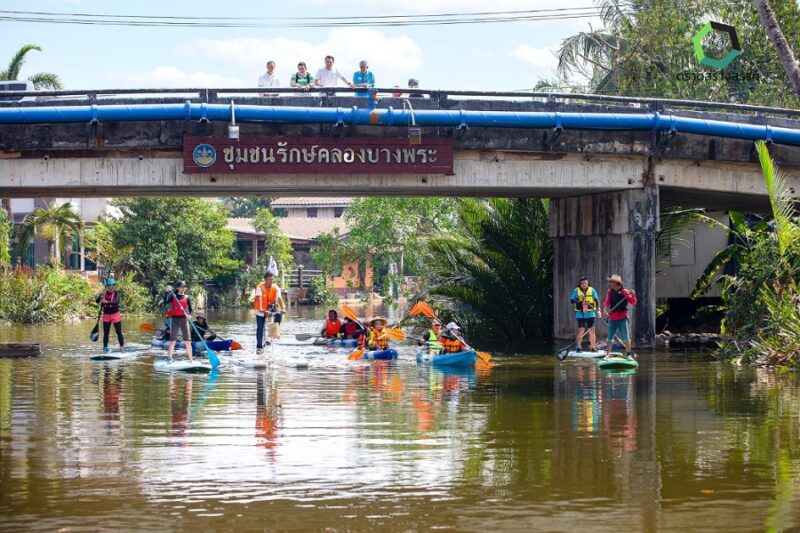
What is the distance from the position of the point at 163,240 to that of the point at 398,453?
148 ft

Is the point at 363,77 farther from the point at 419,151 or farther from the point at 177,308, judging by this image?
the point at 177,308

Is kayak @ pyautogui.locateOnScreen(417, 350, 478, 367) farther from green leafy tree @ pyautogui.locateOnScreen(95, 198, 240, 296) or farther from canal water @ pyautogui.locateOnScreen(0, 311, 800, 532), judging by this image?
green leafy tree @ pyautogui.locateOnScreen(95, 198, 240, 296)

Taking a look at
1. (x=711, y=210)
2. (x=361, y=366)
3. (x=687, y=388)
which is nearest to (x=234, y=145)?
(x=361, y=366)

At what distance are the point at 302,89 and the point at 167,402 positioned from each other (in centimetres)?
1184

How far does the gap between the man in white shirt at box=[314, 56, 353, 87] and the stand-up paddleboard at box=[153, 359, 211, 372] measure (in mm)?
9232

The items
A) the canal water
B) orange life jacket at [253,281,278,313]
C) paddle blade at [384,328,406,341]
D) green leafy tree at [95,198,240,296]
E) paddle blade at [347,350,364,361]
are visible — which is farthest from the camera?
green leafy tree at [95,198,240,296]

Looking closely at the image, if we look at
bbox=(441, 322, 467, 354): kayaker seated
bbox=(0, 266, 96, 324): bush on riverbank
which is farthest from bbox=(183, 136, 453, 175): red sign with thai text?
bbox=(0, 266, 96, 324): bush on riverbank

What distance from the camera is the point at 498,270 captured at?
32438 mm

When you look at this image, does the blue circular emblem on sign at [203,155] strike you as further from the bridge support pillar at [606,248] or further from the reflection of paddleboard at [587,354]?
the bridge support pillar at [606,248]

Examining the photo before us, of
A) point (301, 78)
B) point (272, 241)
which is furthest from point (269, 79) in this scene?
point (272, 241)

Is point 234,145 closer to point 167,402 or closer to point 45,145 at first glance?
point 45,145

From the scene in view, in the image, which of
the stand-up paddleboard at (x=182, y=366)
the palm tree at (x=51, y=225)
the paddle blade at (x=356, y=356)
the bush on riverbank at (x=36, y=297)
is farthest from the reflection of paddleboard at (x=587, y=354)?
the palm tree at (x=51, y=225)

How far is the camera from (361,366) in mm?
23203

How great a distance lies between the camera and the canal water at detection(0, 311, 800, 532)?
9438 millimetres
